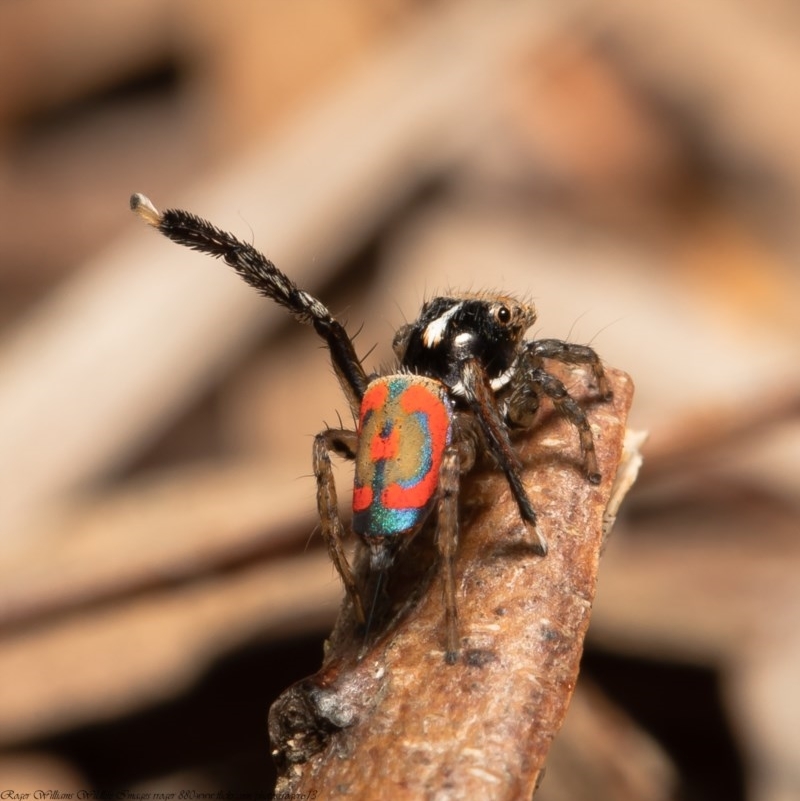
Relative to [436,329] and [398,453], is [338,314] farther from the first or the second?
[398,453]

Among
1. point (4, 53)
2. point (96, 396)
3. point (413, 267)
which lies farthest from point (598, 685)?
point (4, 53)

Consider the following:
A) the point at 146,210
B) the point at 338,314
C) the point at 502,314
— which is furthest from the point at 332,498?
Result: the point at 146,210

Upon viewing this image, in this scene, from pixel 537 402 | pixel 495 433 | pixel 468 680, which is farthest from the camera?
pixel 537 402

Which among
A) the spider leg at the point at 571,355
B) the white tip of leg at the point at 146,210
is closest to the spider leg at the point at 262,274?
the white tip of leg at the point at 146,210

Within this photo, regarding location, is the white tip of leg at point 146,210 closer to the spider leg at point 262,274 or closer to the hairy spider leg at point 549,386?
the spider leg at point 262,274

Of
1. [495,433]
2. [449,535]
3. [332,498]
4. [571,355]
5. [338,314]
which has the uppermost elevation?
[338,314]

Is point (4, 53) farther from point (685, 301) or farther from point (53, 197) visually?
point (685, 301)

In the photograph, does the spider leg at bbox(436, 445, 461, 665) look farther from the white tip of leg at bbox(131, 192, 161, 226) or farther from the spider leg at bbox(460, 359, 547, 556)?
the white tip of leg at bbox(131, 192, 161, 226)
